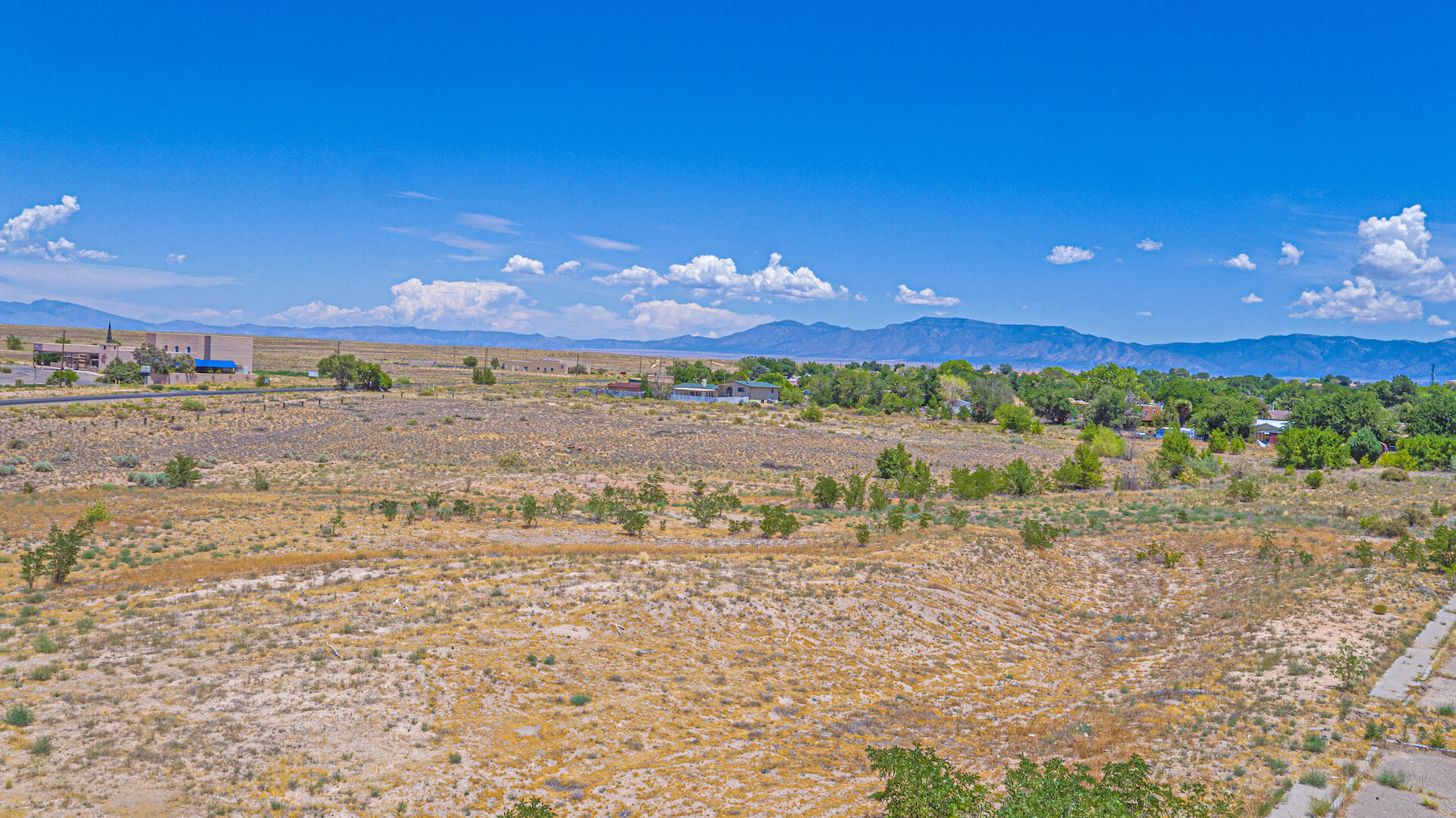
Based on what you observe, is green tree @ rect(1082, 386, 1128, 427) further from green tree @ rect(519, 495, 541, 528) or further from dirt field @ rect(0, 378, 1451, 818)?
green tree @ rect(519, 495, 541, 528)

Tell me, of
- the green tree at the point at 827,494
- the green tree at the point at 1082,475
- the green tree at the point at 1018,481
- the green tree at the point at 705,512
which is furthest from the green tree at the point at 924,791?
the green tree at the point at 1082,475

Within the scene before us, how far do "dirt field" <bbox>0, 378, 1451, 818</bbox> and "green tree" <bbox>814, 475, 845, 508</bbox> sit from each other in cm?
206

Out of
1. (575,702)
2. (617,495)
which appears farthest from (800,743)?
(617,495)

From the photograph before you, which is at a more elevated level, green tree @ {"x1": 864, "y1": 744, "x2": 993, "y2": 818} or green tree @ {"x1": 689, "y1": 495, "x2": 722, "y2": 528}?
green tree @ {"x1": 864, "y1": 744, "x2": 993, "y2": 818}

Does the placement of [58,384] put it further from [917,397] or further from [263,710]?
[917,397]

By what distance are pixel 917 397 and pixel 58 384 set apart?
89.1 metres

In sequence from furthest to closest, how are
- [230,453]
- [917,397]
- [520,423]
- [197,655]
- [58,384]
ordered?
1. [917,397]
2. [58,384]
3. [520,423]
4. [230,453]
5. [197,655]

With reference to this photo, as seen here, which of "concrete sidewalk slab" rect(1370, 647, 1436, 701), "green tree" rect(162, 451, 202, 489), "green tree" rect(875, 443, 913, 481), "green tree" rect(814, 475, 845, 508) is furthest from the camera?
"green tree" rect(875, 443, 913, 481)

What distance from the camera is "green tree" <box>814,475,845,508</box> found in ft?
108

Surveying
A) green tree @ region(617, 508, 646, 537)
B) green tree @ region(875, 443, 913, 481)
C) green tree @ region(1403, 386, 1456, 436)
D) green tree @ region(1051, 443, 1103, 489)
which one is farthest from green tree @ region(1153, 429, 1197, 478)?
green tree @ region(617, 508, 646, 537)

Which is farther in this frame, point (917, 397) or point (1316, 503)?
point (917, 397)

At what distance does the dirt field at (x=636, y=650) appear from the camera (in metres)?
9.34

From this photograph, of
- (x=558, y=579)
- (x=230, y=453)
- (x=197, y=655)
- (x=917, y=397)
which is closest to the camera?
(x=197, y=655)

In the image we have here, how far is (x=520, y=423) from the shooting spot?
57.1 meters
